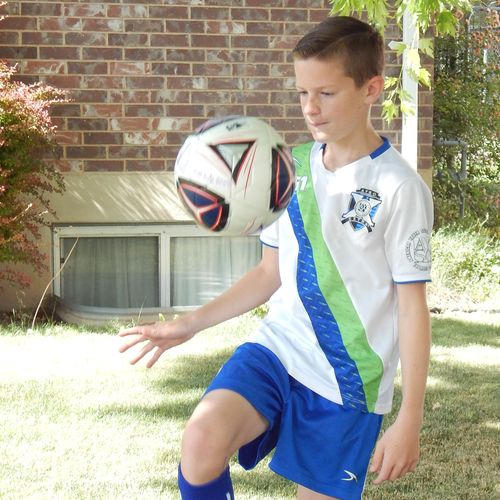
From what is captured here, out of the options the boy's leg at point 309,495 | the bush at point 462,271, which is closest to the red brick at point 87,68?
the bush at point 462,271

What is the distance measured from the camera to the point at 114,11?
7.88m

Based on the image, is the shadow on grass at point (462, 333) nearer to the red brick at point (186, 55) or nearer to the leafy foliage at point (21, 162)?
the red brick at point (186, 55)

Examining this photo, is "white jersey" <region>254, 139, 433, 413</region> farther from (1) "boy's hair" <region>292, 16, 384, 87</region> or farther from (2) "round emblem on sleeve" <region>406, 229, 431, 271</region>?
(1) "boy's hair" <region>292, 16, 384, 87</region>

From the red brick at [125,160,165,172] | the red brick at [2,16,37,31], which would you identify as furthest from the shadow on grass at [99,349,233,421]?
the red brick at [2,16,37,31]

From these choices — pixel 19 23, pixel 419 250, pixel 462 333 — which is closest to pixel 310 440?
pixel 419 250

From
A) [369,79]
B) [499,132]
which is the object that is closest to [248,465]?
[369,79]

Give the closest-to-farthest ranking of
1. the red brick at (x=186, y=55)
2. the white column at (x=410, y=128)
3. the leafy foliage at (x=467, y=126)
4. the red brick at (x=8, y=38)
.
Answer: the white column at (x=410, y=128)
the red brick at (x=8, y=38)
the red brick at (x=186, y=55)
the leafy foliage at (x=467, y=126)

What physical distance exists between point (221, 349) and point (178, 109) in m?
2.30

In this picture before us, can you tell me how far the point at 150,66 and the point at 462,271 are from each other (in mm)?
3080

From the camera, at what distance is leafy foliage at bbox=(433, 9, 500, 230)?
1053 cm

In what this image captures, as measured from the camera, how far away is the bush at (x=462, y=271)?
8135 mm

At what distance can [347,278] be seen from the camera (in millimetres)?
2936

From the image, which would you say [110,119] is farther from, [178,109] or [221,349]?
[221,349]

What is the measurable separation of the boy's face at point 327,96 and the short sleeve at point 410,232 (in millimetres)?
260
